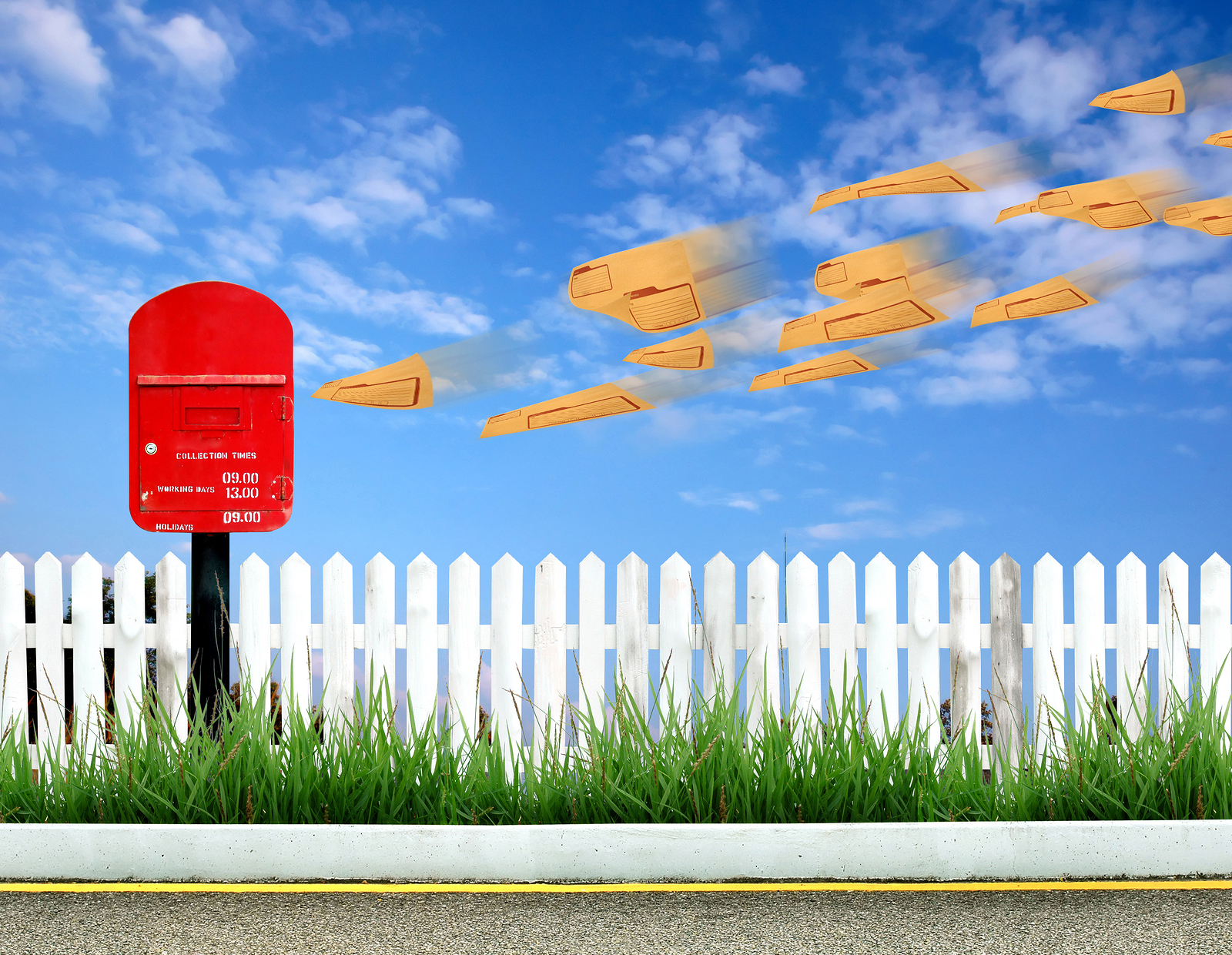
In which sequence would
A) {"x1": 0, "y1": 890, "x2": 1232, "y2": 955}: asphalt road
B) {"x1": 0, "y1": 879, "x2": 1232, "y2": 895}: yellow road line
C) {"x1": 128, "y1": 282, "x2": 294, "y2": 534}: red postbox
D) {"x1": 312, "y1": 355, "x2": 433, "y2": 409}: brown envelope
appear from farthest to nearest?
{"x1": 312, "y1": 355, "x2": 433, "y2": 409}: brown envelope, {"x1": 128, "y1": 282, "x2": 294, "y2": 534}: red postbox, {"x1": 0, "y1": 879, "x2": 1232, "y2": 895}: yellow road line, {"x1": 0, "y1": 890, "x2": 1232, "y2": 955}: asphalt road

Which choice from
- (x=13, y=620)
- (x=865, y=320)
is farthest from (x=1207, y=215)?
(x=13, y=620)

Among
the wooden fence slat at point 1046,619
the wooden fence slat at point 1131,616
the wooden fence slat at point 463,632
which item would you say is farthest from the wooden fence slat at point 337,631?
the wooden fence slat at point 1131,616

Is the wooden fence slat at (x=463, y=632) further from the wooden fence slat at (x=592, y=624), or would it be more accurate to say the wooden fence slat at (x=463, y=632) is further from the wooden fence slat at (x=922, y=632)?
the wooden fence slat at (x=922, y=632)

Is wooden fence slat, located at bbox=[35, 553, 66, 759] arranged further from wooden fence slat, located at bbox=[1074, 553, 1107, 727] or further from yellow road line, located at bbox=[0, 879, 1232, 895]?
wooden fence slat, located at bbox=[1074, 553, 1107, 727]

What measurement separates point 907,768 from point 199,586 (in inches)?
154

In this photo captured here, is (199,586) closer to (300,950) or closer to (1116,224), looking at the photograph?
(300,950)

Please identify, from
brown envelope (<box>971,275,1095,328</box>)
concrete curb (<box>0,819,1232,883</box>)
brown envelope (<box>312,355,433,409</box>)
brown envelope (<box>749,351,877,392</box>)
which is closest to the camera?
concrete curb (<box>0,819,1232,883</box>)

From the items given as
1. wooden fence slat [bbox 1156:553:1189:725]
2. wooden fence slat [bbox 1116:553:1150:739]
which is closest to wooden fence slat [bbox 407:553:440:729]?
wooden fence slat [bbox 1116:553:1150:739]

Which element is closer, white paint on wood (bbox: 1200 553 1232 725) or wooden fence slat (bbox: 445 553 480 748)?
wooden fence slat (bbox: 445 553 480 748)

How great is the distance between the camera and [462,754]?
14.8 feet

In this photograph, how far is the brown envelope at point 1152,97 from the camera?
26.7 feet

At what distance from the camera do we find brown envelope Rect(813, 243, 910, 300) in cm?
847

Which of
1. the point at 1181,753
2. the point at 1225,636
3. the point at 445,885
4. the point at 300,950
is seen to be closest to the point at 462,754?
the point at 445,885

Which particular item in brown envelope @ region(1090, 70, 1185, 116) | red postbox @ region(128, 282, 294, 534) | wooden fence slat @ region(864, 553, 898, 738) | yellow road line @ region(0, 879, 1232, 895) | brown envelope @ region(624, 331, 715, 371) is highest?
brown envelope @ region(1090, 70, 1185, 116)
